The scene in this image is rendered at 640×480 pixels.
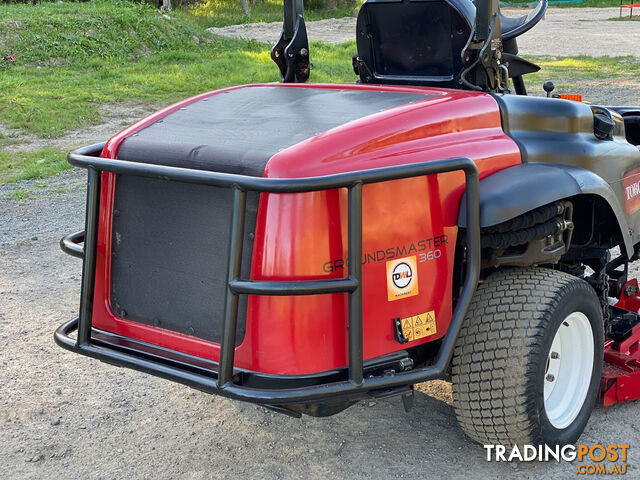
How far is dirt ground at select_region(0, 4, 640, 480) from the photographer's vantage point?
3268 millimetres

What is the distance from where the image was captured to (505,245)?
3.17 metres

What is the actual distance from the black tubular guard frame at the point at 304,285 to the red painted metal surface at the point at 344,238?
83mm

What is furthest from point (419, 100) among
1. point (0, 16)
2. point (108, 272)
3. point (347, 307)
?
point (0, 16)

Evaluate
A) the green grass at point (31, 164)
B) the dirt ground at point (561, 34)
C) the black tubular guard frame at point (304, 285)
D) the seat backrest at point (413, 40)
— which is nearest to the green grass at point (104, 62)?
the green grass at point (31, 164)

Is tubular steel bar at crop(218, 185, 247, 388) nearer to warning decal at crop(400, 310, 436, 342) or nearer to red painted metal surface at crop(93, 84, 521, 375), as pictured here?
red painted metal surface at crop(93, 84, 521, 375)

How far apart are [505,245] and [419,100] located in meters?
0.64

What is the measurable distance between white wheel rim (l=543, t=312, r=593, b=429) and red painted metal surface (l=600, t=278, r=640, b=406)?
21cm

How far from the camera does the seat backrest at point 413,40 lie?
3.66 meters

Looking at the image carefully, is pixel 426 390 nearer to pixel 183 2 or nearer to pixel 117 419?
pixel 117 419

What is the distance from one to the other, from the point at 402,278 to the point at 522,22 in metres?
1.74

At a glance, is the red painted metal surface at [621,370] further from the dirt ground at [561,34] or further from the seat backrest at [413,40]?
the dirt ground at [561,34]

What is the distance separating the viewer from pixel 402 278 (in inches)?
112

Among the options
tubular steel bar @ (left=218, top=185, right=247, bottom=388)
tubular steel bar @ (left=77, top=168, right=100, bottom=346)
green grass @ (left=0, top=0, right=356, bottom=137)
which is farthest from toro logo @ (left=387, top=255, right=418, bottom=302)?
green grass @ (left=0, top=0, right=356, bottom=137)

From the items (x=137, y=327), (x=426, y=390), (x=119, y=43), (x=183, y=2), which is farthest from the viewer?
(x=183, y=2)
